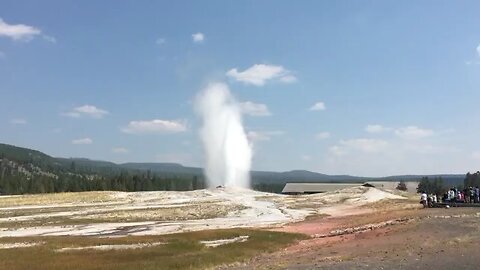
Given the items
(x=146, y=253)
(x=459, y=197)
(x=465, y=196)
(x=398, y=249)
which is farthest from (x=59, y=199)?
(x=398, y=249)

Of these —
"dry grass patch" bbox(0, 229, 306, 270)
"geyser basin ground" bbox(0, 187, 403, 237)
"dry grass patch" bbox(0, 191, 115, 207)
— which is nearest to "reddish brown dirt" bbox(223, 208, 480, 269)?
"dry grass patch" bbox(0, 229, 306, 270)

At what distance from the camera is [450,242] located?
34031 millimetres

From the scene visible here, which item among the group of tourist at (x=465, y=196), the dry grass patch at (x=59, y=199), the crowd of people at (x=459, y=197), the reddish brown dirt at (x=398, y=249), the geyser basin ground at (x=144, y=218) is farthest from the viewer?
the dry grass patch at (x=59, y=199)

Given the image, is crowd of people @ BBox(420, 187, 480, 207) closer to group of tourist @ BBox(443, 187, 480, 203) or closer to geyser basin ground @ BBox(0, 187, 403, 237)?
group of tourist @ BBox(443, 187, 480, 203)

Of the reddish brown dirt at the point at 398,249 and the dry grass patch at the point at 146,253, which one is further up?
the reddish brown dirt at the point at 398,249

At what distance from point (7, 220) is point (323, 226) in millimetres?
42894

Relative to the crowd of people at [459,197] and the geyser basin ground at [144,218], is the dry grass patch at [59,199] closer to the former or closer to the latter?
the geyser basin ground at [144,218]

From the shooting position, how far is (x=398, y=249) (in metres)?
33.0

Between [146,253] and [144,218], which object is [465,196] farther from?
[146,253]

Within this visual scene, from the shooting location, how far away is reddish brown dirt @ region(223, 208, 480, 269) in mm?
27891

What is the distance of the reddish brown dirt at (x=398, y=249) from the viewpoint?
27891mm

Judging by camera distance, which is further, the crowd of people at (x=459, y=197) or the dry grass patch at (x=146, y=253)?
the crowd of people at (x=459, y=197)

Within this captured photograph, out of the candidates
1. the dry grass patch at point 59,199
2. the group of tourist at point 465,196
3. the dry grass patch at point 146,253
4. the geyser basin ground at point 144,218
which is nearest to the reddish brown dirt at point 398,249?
the dry grass patch at point 146,253

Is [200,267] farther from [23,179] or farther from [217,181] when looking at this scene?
[23,179]
